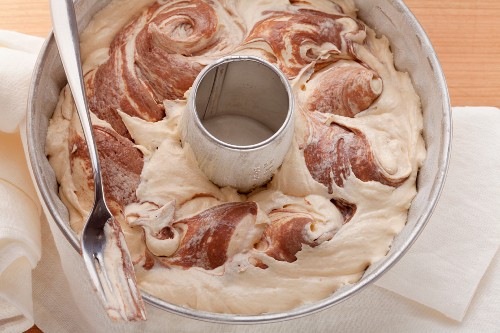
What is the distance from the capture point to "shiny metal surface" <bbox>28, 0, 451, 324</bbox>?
807mm

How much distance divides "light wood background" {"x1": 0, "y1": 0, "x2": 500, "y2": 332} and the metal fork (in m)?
0.57

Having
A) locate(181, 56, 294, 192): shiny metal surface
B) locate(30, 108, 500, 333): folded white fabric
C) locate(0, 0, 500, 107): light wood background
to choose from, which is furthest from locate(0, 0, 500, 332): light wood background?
locate(181, 56, 294, 192): shiny metal surface

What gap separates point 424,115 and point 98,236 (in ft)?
1.34

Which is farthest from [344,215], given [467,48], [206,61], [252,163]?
[467,48]

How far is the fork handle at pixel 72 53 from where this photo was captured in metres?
0.82

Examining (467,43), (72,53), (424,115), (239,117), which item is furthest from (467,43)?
(72,53)

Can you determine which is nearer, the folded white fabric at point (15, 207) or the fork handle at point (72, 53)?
the fork handle at point (72, 53)

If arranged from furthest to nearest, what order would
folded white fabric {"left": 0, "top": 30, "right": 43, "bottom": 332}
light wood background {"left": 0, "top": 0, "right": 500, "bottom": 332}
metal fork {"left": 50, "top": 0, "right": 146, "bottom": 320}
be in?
light wood background {"left": 0, "top": 0, "right": 500, "bottom": 332} < folded white fabric {"left": 0, "top": 30, "right": 43, "bottom": 332} < metal fork {"left": 50, "top": 0, "right": 146, "bottom": 320}

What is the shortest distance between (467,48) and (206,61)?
0.47m

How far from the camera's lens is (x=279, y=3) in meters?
0.96

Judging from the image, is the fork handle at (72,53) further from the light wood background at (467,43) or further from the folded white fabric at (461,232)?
the light wood background at (467,43)

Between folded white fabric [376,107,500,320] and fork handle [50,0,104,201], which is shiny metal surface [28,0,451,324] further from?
folded white fabric [376,107,500,320]

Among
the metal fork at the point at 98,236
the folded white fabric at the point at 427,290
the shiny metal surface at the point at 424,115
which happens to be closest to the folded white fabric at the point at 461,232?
the folded white fabric at the point at 427,290

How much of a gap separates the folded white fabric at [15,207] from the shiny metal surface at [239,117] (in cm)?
23
